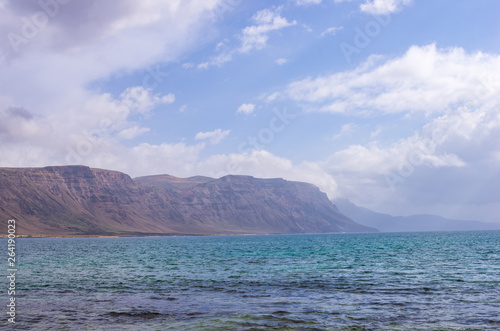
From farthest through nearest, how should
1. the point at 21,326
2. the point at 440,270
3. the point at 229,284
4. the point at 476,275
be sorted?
the point at 440,270
the point at 476,275
the point at 229,284
the point at 21,326

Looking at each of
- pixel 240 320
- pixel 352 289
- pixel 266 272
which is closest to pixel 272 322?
pixel 240 320

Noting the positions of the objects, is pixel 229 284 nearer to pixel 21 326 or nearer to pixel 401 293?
pixel 401 293

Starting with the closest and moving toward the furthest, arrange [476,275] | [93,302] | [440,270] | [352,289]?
[93,302] < [352,289] < [476,275] < [440,270]

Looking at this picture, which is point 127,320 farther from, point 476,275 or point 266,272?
point 476,275

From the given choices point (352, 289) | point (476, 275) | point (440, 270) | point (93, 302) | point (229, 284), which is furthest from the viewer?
point (440, 270)

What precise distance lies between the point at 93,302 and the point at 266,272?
73.3ft

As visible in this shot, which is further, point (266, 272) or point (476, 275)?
point (266, 272)

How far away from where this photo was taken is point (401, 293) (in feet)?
101

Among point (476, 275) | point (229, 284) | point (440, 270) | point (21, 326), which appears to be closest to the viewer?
point (21, 326)

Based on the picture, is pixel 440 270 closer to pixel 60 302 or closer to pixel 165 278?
pixel 165 278

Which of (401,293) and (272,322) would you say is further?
(401,293)

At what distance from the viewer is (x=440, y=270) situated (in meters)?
45.9

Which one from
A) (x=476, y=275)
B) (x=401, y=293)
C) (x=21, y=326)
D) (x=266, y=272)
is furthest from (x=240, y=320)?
(x=476, y=275)

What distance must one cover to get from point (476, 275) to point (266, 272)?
71.9 feet
